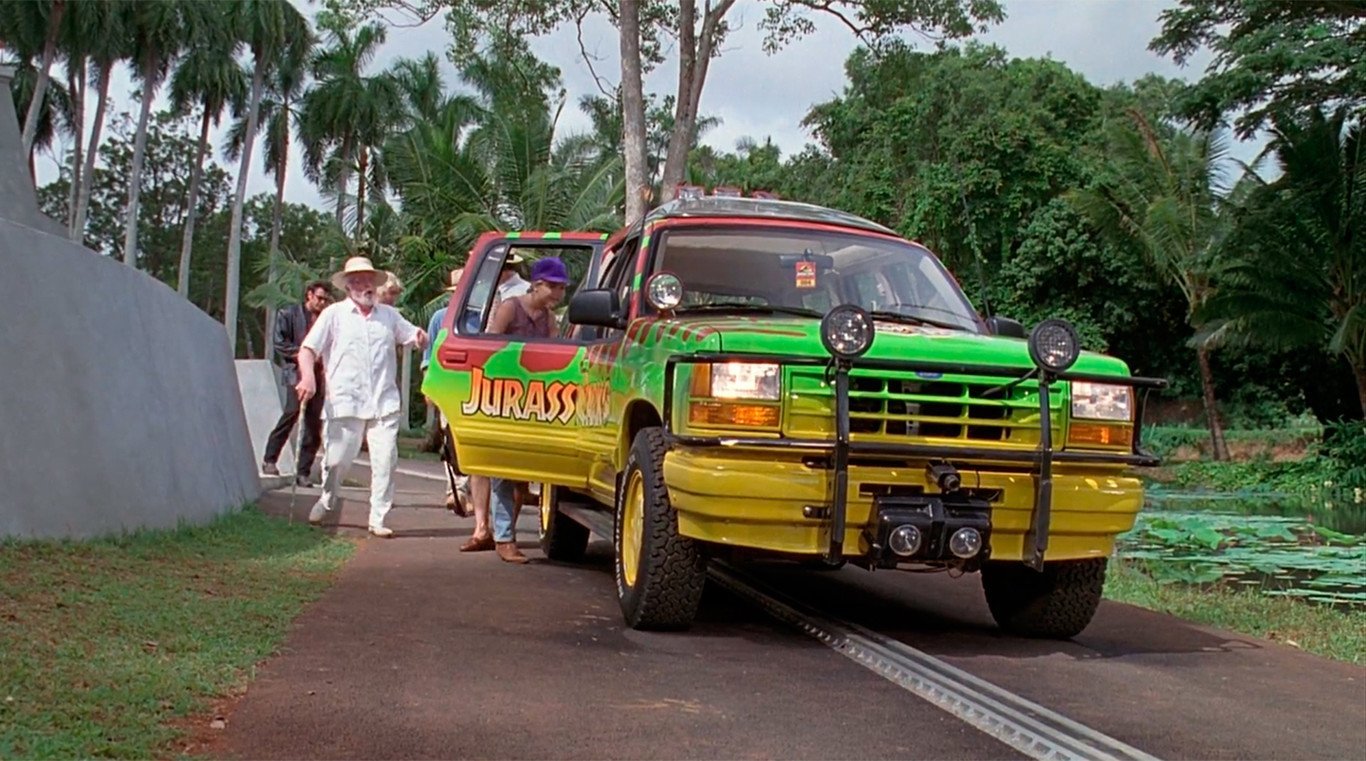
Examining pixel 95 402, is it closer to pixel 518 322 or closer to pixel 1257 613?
pixel 518 322

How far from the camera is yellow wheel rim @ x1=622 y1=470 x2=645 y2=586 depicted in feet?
20.0

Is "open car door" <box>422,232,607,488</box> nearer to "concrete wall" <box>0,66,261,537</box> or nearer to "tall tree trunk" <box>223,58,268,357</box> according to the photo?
"concrete wall" <box>0,66,261,537</box>

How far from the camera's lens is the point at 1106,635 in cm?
667

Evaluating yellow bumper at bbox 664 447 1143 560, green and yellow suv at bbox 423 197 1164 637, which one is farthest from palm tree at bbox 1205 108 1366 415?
yellow bumper at bbox 664 447 1143 560

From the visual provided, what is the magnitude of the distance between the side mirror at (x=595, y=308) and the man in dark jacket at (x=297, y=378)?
5.10 metres

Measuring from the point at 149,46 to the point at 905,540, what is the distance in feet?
148

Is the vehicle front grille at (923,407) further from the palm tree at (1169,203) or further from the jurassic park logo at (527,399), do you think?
the palm tree at (1169,203)

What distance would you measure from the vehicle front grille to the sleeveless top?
3.28 meters

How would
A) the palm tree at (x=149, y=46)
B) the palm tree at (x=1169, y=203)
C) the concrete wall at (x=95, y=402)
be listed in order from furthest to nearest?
the palm tree at (x=149, y=46) < the palm tree at (x=1169, y=203) < the concrete wall at (x=95, y=402)

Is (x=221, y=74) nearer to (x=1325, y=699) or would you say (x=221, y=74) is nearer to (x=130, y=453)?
(x=130, y=453)

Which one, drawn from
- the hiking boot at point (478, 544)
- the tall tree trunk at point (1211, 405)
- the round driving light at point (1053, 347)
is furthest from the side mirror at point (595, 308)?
the tall tree trunk at point (1211, 405)

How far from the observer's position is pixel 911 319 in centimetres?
664

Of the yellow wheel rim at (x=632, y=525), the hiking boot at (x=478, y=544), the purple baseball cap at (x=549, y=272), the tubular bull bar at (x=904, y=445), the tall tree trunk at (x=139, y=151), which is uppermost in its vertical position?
the tall tree trunk at (x=139, y=151)

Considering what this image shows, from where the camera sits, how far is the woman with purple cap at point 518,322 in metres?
8.43
